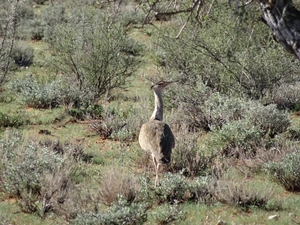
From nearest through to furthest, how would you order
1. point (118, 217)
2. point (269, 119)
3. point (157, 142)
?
point (118, 217), point (157, 142), point (269, 119)

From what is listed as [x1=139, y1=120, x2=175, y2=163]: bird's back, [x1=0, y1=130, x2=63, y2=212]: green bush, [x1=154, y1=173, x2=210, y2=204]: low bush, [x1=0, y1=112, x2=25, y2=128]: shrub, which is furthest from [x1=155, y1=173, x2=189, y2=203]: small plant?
[x1=0, y1=112, x2=25, y2=128]: shrub

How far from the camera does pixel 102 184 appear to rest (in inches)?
264

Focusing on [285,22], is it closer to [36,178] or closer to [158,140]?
[158,140]

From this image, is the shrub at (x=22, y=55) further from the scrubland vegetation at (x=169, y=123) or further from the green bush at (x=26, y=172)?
the green bush at (x=26, y=172)

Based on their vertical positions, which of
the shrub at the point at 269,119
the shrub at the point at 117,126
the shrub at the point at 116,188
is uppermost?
the shrub at the point at 269,119

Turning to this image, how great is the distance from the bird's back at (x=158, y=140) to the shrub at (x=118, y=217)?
1555 millimetres

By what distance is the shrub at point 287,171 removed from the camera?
7215 mm

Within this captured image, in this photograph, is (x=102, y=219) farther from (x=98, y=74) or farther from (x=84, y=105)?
(x=98, y=74)

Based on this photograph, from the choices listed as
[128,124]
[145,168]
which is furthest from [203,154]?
[128,124]

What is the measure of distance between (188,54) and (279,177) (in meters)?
4.82

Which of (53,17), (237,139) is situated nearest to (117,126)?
(237,139)

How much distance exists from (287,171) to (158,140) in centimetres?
164

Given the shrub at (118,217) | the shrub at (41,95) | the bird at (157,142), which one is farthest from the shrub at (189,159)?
the shrub at (41,95)

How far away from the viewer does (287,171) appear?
7254 mm
